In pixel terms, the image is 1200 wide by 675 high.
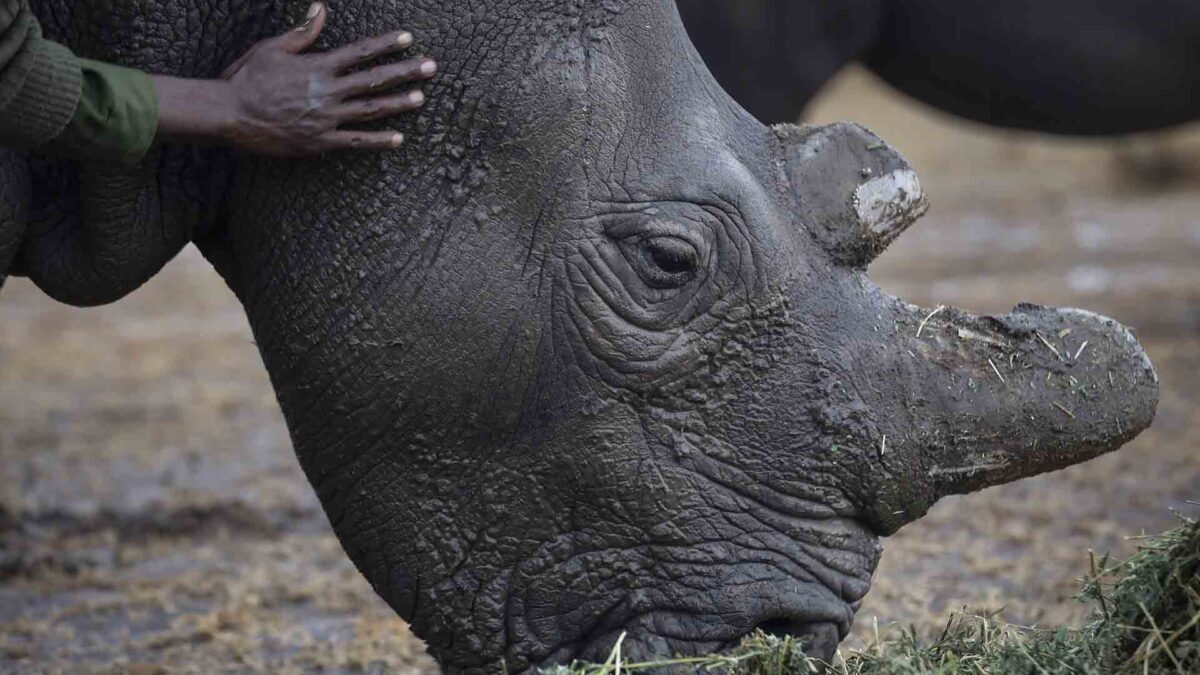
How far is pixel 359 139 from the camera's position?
12.5ft

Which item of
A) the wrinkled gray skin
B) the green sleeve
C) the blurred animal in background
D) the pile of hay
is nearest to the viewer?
the pile of hay

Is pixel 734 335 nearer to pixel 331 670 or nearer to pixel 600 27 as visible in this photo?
pixel 600 27

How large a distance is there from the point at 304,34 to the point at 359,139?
0.90 ft

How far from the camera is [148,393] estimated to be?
10148mm

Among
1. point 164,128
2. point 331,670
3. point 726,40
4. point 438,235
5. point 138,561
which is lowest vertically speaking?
point 331,670

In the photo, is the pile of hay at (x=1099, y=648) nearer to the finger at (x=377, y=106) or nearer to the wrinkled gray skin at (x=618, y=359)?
the wrinkled gray skin at (x=618, y=359)

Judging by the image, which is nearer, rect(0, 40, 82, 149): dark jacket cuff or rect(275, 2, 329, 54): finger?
rect(0, 40, 82, 149): dark jacket cuff

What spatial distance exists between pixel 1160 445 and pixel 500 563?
494 cm

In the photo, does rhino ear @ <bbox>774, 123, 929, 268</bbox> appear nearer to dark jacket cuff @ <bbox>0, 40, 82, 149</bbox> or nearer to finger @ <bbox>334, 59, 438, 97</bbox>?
finger @ <bbox>334, 59, 438, 97</bbox>

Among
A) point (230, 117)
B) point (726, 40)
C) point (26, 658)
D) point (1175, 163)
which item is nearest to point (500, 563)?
point (230, 117)

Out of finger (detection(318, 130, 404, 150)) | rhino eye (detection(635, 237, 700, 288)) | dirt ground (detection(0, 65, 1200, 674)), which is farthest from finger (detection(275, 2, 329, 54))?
dirt ground (detection(0, 65, 1200, 674))

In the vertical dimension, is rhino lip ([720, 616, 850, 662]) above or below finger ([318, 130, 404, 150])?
below

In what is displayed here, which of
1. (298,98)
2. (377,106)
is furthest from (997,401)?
(298,98)

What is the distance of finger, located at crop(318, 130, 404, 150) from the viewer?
149 inches
